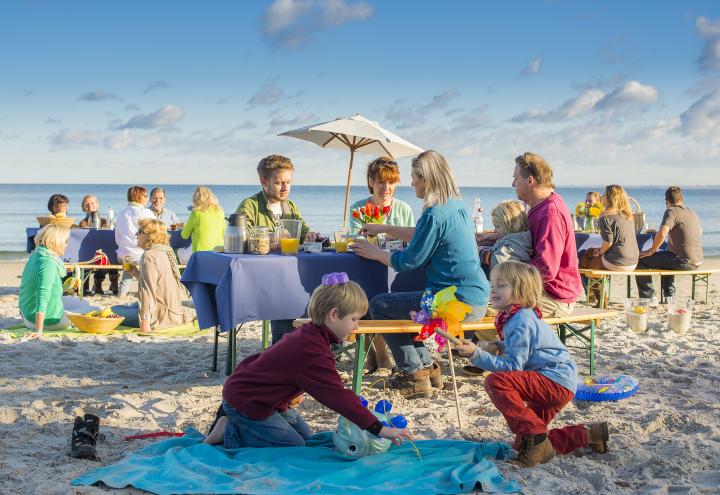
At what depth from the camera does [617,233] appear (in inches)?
357

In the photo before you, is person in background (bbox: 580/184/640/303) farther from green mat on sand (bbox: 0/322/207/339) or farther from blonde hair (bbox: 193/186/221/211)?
green mat on sand (bbox: 0/322/207/339)

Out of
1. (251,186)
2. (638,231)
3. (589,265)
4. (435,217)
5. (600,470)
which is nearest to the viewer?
(600,470)

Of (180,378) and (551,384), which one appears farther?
(180,378)

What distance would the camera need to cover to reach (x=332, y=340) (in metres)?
3.67

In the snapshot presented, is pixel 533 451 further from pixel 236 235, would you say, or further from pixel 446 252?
Answer: pixel 236 235

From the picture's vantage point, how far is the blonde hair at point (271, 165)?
5488 mm

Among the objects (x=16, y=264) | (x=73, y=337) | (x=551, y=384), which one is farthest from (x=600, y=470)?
(x=16, y=264)

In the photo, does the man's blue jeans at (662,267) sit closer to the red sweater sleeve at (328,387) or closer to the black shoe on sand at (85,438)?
the red sweater sleeve at (328,387)

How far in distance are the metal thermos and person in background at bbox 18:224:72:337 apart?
2.80 metres

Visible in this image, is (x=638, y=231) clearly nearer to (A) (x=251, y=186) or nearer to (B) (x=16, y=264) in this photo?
(B) (x=16, y=264)

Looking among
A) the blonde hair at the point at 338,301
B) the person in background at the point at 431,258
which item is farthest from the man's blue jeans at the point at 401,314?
the blonde hair at the point at 338,301

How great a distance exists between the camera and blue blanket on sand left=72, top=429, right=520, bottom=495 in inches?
133

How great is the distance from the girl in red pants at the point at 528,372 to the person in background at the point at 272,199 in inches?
72.0

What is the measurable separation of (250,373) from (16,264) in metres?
14.5
